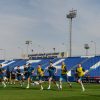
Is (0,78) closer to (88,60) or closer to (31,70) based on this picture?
(31,70)

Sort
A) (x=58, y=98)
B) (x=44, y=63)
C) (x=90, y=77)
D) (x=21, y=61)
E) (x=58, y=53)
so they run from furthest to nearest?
1. (x=58, y=53)
2. (x=21, y=61)
3. (x=44, y=63)
4. (x=90, y=77)
5. (x=58, y=98)

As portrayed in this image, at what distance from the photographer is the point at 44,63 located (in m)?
75.4

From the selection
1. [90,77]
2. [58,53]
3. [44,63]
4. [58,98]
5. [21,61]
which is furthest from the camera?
[58,53]

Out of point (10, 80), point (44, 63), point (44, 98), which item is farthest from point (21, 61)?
point (44, 98)

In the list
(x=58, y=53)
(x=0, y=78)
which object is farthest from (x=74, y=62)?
(x=58, y=53)

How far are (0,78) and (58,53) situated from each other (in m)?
104

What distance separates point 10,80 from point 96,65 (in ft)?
66.9

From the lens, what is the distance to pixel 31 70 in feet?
117

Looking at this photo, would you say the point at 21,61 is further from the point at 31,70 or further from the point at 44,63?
the point at 31,70

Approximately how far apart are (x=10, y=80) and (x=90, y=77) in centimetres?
1781

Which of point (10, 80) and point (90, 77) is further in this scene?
point (90, 77)

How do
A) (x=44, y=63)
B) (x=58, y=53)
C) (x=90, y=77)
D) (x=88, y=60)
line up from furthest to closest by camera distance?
1. (x=58, y=53)
2. (x=44, y=63)
3. (x=88, y=60)
4. (x=90, y=77)

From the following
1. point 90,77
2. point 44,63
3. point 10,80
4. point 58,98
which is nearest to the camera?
point 58,98

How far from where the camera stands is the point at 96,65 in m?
64.8
